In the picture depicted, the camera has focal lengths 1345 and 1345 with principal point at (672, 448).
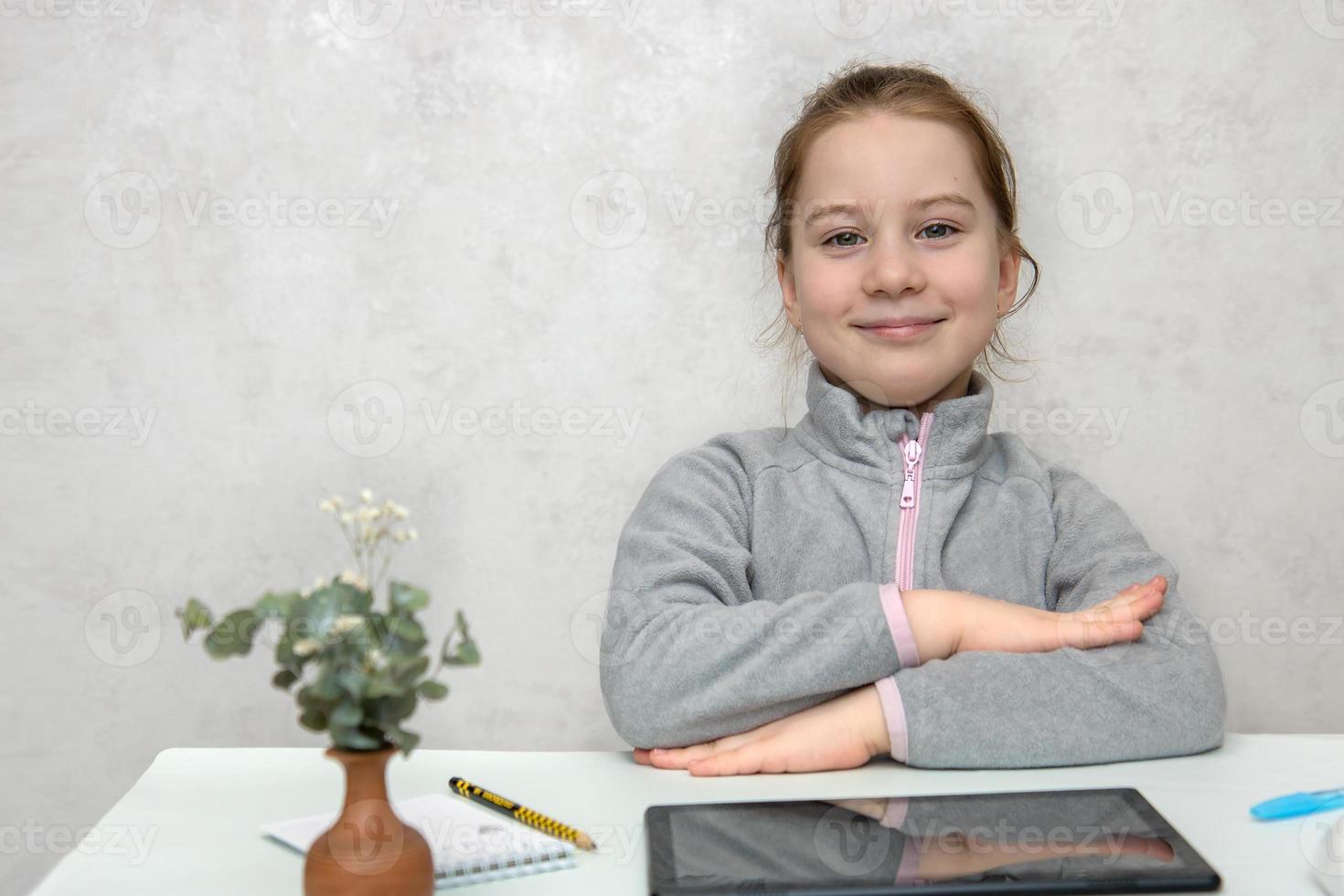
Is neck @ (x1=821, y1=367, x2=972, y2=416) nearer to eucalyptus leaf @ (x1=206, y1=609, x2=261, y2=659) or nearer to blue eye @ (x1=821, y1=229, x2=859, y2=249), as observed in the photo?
blue eye @ (x1=821, y1=229, x2=859, y2=249)

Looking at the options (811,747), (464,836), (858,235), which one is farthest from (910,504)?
(464,836)

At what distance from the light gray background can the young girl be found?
393 millimetres

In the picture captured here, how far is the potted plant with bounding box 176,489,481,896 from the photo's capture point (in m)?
0.63

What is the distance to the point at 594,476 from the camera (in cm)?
196

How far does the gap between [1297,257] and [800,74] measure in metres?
0.77

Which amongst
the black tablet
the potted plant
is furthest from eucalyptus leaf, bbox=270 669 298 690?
the black tablet

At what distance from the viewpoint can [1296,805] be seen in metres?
0.88

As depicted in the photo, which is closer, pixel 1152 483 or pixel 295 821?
pixel 295 821

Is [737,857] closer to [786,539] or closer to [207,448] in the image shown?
[786,539]

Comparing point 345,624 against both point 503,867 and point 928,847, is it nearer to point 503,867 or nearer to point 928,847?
point 503,867

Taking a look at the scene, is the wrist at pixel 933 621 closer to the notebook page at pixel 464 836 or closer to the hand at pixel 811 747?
the hand at pixel 811 747

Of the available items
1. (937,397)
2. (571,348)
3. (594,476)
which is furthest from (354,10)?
(937,397)

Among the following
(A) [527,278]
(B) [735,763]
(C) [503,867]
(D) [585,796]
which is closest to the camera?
(C) [503,867]

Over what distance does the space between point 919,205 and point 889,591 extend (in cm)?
46
